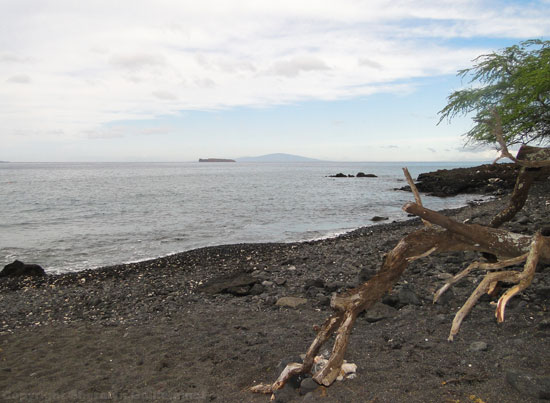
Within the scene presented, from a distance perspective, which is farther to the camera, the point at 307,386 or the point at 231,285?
the point at 231,285

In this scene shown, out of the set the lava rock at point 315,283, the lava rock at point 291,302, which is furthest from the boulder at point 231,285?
the lava rock at point 315,283

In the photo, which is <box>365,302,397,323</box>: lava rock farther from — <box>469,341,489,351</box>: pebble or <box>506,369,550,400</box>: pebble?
<box>506,369,550,400</box>: pebble

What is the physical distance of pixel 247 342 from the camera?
6.90 m

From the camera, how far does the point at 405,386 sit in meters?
4.79

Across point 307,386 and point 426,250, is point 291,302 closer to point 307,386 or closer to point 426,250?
point 307,386

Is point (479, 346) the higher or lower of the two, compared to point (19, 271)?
higher

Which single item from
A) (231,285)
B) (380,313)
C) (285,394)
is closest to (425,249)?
(285,394)

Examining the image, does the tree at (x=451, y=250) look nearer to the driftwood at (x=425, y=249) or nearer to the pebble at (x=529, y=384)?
the driftwood at (x=425, y=249)

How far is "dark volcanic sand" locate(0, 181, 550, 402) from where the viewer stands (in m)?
4.97

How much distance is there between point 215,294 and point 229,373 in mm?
4514

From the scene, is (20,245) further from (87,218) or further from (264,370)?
(264,370)

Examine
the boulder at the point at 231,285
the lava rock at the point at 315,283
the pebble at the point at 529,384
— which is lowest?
the boulder at the point at 231,285

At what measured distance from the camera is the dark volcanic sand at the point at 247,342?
4.97 metres

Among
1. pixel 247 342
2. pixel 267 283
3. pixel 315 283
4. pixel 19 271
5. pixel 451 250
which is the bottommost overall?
pixel 19 271
